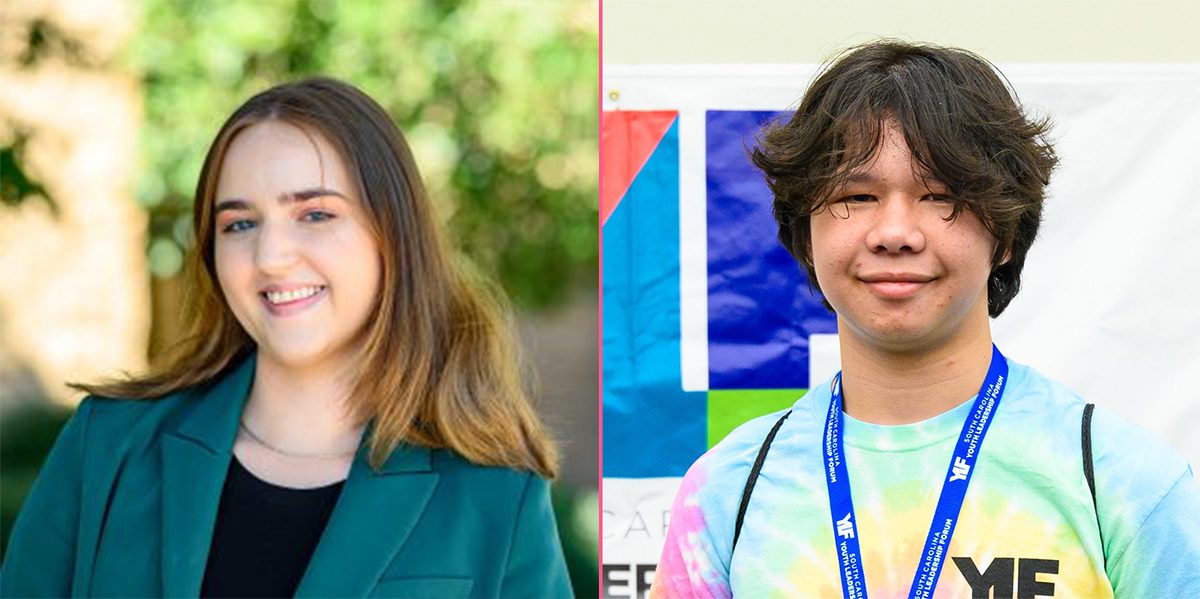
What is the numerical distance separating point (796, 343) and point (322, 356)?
85 cm

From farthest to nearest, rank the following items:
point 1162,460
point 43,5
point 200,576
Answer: point 43,5
point 200,576
point 1162,460

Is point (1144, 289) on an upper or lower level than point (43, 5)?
lower

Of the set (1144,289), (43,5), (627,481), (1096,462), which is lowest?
(627,481)

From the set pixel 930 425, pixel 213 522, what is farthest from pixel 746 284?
pixel 213 522

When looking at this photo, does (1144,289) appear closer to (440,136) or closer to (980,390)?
(980,390)

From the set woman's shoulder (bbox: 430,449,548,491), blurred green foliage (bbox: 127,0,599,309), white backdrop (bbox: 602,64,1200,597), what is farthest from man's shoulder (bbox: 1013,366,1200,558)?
blurred green foliage (bbox: 127,0,599,309)

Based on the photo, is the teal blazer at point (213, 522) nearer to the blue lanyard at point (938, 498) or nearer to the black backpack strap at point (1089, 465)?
the blue lanyard at point (938, 498)

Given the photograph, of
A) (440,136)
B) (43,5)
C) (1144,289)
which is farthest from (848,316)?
(440,136)

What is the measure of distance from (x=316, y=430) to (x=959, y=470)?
1.20 meters

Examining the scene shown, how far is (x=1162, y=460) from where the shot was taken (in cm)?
166

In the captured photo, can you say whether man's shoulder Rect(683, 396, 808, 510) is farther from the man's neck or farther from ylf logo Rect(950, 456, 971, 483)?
ylf logo Rect(950, 456, 971, 483)

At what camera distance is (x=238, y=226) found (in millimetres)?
2359

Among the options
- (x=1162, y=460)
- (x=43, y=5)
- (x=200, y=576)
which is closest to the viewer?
(x=1162, y=460)

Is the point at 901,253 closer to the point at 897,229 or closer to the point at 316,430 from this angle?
the point at 897,229
